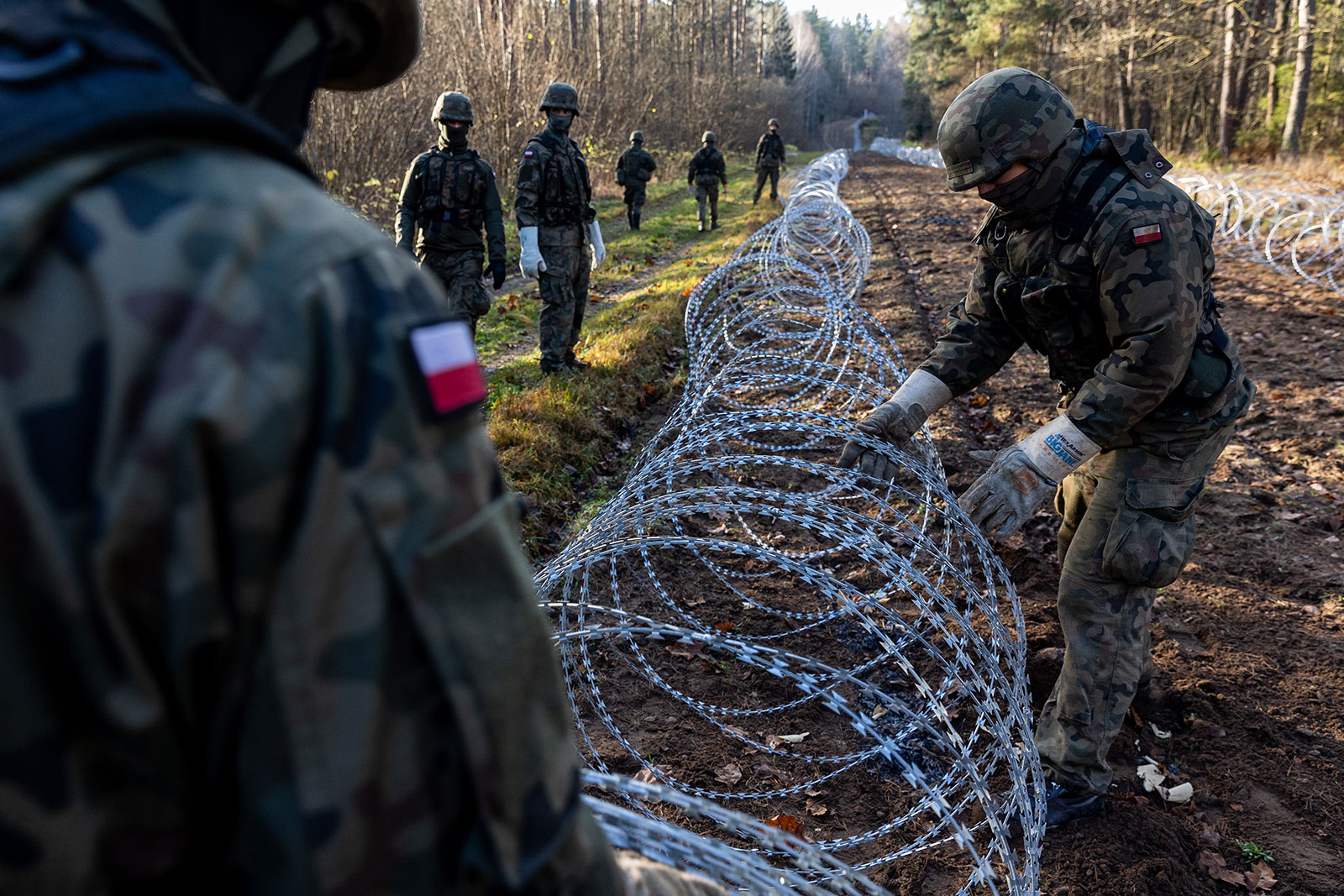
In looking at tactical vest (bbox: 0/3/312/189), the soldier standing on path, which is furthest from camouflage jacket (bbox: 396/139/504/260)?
the soldier standing on path

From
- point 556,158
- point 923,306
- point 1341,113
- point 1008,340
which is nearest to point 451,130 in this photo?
point 556,158

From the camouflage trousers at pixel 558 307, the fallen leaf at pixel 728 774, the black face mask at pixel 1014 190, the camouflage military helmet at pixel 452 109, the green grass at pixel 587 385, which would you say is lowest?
the fallen leaf at pixel 728 774

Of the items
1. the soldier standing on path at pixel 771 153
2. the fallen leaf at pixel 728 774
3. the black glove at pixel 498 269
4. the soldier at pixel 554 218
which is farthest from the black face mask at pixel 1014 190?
the soldier standing on path at pixel 771 153

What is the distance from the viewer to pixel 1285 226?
1347 centimetres

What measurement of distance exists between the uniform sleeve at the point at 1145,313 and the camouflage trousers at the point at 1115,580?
0.95 ft

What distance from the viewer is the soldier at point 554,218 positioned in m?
7.80

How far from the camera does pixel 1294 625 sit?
4.26m

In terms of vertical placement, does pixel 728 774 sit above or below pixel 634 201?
below

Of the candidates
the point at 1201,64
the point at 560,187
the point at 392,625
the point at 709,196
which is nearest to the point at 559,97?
the point at 560,187

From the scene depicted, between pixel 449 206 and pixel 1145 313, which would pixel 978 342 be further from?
pixel 449 206

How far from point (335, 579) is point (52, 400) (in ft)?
0.82

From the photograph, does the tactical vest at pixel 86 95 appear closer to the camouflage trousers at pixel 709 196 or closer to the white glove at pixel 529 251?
the white glove at pixel 529 251

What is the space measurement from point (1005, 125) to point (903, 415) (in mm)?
1199

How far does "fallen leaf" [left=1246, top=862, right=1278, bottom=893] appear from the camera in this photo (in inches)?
113
